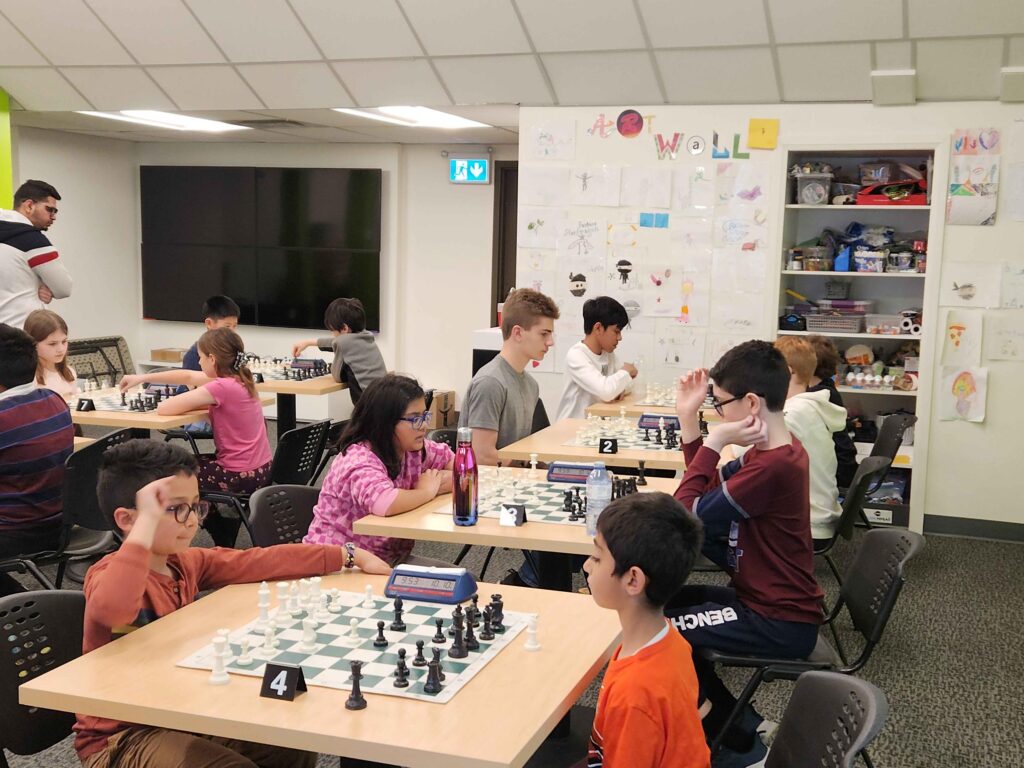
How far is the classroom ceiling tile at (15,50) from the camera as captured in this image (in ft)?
23.4

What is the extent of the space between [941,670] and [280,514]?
2597 millimetres

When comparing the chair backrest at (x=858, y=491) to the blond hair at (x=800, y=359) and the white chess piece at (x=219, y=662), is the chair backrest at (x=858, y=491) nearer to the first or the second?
the blond hair at (x=800, y=359)

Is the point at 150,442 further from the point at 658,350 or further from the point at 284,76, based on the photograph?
the point at 284,76

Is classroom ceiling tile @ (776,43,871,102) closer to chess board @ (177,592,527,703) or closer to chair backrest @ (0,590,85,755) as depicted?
chess board @ (177,592,527,703)

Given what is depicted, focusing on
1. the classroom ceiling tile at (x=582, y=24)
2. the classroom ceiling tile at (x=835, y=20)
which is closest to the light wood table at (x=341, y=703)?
the classroom ceiling tile at (x=835, y=20)

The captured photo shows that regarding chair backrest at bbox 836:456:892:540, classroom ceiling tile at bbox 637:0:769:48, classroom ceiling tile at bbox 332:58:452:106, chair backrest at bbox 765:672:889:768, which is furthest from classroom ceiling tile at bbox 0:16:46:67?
chair backrest at bbox 765:672:889:768

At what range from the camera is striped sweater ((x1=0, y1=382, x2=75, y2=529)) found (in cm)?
360

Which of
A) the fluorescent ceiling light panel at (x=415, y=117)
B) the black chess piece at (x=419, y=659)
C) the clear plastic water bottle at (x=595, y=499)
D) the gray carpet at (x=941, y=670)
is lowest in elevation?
the gray carpet at (x=941, y=670)

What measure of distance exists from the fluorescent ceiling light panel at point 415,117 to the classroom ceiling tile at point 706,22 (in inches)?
70.8

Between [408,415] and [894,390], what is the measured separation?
4.00 metres

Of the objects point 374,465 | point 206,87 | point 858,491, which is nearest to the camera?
point 374,465

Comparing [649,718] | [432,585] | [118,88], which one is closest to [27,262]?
[118,88]

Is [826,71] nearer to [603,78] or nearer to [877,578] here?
[603,78]

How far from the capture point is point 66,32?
700 cm
